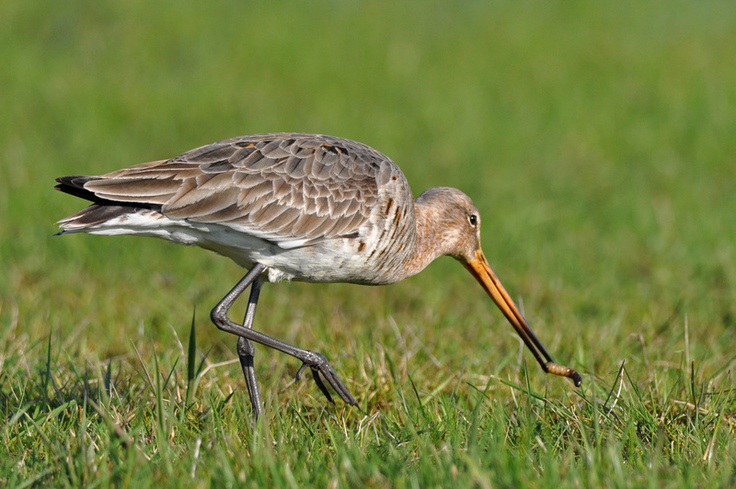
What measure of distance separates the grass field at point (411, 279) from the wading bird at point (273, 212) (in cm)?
45

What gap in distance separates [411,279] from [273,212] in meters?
2.83

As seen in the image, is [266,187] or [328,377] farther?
[266,187]

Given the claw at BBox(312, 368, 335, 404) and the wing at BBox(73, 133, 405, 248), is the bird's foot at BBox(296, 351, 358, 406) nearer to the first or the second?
the claw at BBox(312, 368, 335, 404)

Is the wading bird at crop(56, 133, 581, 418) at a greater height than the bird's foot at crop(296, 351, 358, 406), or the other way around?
the wading bird at crop(56, 133, 581, 418)

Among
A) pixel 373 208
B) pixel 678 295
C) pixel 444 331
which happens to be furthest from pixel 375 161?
pixel 678 295

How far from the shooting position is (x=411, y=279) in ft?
22.7

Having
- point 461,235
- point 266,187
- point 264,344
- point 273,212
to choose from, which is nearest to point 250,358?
point 264,344

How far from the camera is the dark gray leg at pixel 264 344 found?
4.17 metres

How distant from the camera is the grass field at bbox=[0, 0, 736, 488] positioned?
3.24 metres


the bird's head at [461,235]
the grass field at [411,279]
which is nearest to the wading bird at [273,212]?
the bird's head at [461,235]

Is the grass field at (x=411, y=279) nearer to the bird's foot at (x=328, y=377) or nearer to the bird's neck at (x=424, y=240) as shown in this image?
the bird's foot at (x=328, y=377)

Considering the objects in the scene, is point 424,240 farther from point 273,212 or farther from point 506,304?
point 273,212

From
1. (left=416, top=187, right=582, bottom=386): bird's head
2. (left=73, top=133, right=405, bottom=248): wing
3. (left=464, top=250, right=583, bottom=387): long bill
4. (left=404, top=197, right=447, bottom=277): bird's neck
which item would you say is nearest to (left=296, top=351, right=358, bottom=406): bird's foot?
(left=73, top=133, right=405, bottom=248): wing

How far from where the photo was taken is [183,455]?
3.24 m
